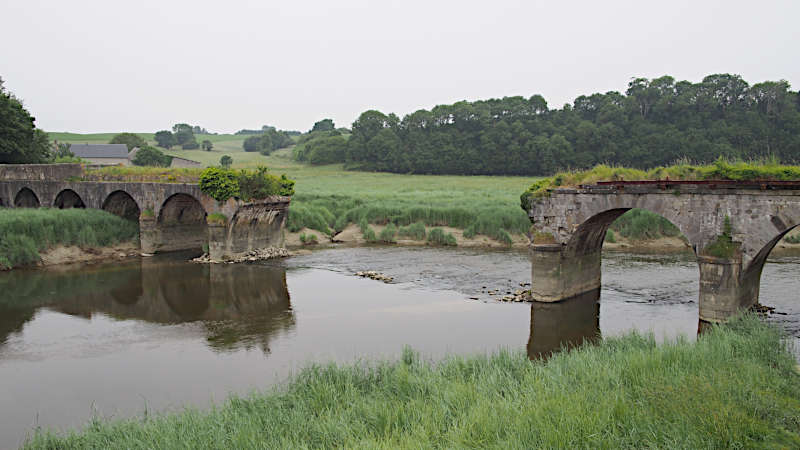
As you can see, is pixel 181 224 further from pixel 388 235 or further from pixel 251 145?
pixel 251 145

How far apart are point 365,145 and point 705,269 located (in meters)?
71.8

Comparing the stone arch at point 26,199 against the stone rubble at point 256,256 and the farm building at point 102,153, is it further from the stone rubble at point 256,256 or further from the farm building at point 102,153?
the farm building at point 102,153

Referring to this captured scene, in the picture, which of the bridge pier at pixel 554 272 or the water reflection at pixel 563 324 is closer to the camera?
the water reflection at pixel 563 324

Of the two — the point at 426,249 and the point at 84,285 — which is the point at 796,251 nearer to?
the point at 426,249

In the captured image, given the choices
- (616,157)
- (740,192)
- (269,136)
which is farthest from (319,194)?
(269,136)

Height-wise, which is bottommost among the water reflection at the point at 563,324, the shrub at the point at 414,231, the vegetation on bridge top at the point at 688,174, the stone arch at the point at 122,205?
the water reflection at the point at 563,324

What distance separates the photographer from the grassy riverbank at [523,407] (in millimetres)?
8438

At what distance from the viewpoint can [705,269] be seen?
18125mm

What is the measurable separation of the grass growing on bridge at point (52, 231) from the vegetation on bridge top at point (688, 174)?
26.0 meters

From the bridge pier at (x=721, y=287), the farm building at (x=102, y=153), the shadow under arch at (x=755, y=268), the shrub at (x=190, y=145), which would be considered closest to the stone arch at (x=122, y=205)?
the bridge pier at (x=721, y=287)

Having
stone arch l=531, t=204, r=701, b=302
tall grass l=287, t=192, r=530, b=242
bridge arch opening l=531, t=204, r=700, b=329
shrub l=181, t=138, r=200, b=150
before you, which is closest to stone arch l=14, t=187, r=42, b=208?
tall grass l=287, t=192, r=530, b=242

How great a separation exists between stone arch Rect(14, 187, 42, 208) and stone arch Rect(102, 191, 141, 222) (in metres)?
6.73

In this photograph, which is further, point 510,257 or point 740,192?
point 510,257

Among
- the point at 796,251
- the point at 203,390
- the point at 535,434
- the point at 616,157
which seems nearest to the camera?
the point at 535,434
